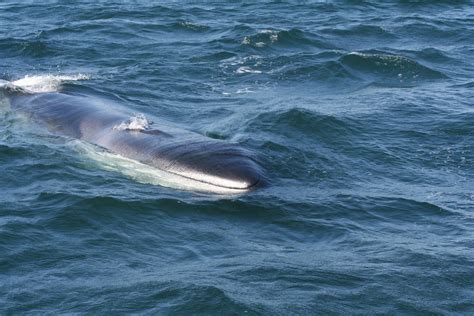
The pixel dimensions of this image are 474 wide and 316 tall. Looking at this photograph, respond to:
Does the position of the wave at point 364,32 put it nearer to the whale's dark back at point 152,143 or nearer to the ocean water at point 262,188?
the ocean water at point 262,188

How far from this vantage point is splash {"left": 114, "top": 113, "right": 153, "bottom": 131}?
74.7ft

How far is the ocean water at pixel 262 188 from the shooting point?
15.1 meters

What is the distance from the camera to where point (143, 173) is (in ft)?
67.6

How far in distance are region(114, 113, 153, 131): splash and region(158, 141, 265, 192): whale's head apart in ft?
6.20

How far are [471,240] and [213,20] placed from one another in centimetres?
2690

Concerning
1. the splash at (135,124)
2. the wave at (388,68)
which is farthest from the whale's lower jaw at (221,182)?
the wave at (388,68)

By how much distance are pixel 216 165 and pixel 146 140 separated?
2753mm

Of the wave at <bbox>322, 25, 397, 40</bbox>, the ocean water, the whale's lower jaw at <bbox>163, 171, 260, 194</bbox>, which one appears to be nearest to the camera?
the ocean water

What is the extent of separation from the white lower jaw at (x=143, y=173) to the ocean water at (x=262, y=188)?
0.09m

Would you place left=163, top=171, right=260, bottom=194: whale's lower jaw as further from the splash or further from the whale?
the splash

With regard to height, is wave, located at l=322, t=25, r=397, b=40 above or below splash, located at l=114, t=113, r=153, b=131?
below

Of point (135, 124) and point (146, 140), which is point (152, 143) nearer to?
point (146, 140)

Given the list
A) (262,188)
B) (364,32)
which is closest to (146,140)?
(262,188)

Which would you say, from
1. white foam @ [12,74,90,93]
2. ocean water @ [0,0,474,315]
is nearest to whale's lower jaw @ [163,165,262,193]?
ocean water @ [0,0,474,315]
